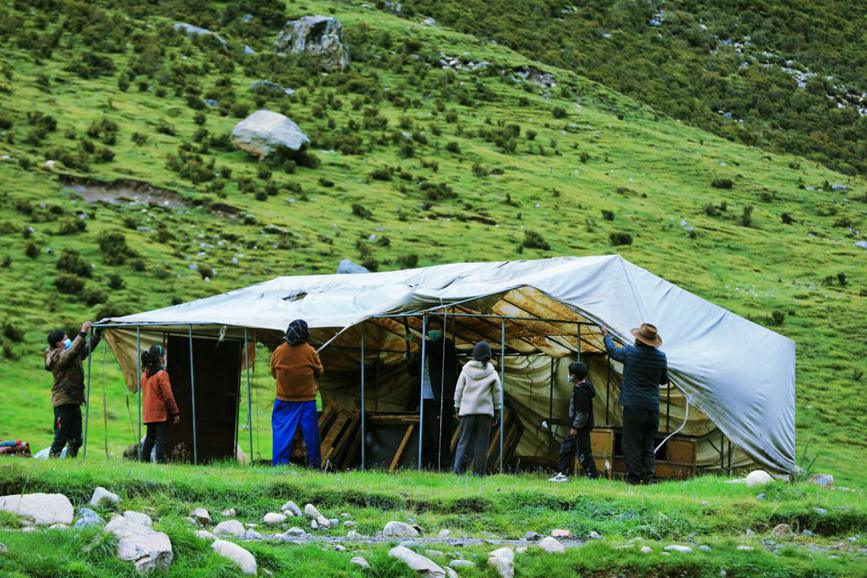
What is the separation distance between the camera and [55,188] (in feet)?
145

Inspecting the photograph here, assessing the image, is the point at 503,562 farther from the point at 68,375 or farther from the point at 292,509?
the point at 68,375

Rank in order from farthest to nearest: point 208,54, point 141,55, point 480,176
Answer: point 208,54, point 141,55, point 480,176

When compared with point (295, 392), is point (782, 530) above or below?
below

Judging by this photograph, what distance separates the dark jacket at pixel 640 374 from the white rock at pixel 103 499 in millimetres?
7582

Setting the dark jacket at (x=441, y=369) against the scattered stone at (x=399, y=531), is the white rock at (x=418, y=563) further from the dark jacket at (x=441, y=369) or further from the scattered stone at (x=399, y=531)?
the dark jacket at (x=441, y=369)

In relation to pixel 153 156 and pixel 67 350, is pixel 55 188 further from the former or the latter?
pixel 67 350

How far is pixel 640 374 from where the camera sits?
1611 cm

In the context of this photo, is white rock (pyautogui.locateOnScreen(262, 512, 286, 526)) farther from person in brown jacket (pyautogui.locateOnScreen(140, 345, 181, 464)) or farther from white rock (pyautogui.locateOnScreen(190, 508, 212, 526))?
person in brown jacket (pyautogui.locateOnScreen(140, 345, 181, 464))

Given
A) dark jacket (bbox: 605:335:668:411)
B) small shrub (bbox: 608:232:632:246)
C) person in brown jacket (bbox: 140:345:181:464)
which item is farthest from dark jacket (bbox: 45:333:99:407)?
small shrub (bbox: 608:232:632:246)

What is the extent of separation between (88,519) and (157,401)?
25.6 feet

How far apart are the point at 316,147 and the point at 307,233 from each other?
14033 mm

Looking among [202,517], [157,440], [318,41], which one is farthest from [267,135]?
[202,517]

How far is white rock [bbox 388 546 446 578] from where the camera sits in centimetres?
941

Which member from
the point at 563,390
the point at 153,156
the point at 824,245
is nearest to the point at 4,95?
the point at 153,156
